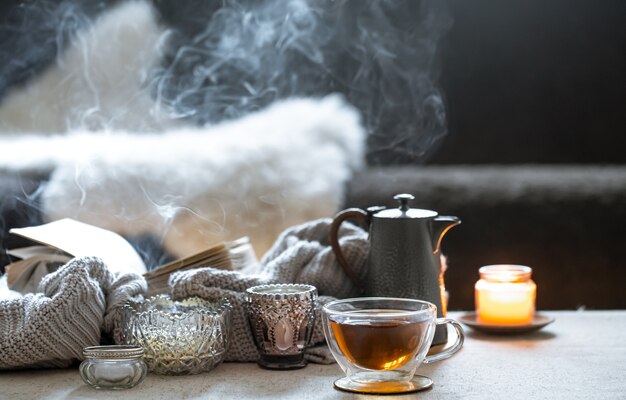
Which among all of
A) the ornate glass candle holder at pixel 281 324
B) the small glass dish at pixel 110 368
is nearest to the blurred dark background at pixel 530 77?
the ornate glass candle holder at pixel 281 324

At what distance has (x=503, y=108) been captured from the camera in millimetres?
2305

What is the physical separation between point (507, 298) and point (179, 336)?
0.61 metres

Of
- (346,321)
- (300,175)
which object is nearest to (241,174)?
(300,175)

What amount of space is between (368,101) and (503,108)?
Answer: 14.1 inches

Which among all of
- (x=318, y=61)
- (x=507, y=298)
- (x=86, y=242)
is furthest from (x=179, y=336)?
(x=318, y=61)

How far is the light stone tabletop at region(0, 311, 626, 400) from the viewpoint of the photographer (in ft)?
3.71

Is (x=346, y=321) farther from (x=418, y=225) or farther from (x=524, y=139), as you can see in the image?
(x=524, y=139)

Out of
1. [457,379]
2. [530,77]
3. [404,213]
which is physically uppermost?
[530,77]

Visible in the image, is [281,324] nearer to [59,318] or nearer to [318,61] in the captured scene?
[59,318]

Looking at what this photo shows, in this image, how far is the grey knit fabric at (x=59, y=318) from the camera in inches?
48.3

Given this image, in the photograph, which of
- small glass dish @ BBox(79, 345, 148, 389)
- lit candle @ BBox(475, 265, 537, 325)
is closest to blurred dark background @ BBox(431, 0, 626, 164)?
lit candle @ BBox(475, 265, 537, 325)

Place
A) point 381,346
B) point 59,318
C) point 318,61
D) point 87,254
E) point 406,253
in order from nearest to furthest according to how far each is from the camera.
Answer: point 381,346 → point 59,318 → point 406,253 → point 87,254 → point 318,61

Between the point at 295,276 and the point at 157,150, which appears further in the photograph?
the point at 157,150

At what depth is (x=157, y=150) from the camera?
2.16 meters
